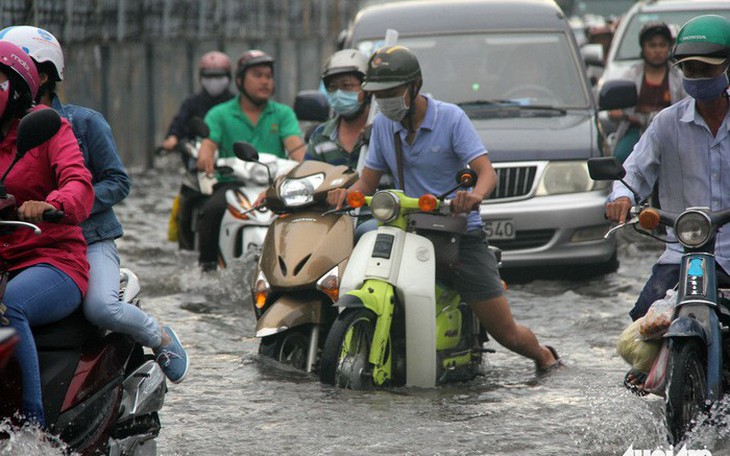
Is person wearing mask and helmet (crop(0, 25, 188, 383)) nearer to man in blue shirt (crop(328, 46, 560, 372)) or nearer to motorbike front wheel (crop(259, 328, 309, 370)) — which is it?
man in blue shirt (crop(328, 46, 560, 372))

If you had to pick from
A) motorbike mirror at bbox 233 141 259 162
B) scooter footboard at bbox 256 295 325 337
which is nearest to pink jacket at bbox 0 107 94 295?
scooter footboard at bbox 256 295 325 337

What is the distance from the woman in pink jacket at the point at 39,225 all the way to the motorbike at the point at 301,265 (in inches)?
99.1

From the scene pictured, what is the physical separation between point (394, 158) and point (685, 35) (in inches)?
82.8

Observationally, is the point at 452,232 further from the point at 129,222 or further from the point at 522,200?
the point at 129,222

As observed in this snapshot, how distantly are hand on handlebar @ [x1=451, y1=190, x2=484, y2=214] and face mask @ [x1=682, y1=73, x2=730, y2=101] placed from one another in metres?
1.41

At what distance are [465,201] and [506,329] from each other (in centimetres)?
94

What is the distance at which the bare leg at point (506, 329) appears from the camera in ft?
26.7

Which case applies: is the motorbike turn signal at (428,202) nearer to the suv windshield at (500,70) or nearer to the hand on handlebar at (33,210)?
the hand on handlebar at (33,210)

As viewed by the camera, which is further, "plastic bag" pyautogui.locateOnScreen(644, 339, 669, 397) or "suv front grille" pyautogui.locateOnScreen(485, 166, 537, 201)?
"suv front grille" pyautogui.locateOnScreen(485, 166, 537, 201)

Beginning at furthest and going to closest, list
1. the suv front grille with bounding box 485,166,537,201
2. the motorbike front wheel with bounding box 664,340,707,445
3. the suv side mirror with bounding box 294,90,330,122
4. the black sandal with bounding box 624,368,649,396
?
the suv front grille with bounding box 485,166,537,201
the suv side mirror with bounding box 294,90,330,122
the black sandal with bounding box 624,368,649,396
the motorbike front wheel with bounding box 664,340,707,445

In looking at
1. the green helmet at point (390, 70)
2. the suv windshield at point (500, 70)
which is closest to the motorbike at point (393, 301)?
the green helmet at point (390, 70)

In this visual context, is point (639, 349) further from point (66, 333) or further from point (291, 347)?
point (291, 347)

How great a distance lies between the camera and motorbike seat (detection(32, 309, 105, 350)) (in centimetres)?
568

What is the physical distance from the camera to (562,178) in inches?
462
